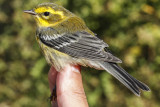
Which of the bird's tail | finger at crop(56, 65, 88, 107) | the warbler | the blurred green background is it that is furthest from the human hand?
the blurred green background

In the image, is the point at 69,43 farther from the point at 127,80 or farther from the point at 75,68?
the point at 127,80

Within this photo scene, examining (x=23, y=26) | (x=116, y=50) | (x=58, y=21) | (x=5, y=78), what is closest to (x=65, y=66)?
(x=58, y=21)

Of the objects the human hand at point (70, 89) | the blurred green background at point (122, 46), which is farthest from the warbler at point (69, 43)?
the blurred green background at point (122, 46)

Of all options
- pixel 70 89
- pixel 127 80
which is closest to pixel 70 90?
pixel 70 89

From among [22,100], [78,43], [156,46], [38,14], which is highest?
[38,14]

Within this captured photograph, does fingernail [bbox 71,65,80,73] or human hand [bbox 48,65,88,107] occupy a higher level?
fingernail [bbox 71,65,80,73]

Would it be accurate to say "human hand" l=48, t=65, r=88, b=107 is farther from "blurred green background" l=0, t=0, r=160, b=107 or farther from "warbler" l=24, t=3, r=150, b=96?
"blurred green background" l=0, t=0, r=160, b=107

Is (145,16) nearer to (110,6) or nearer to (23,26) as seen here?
(110,6)
